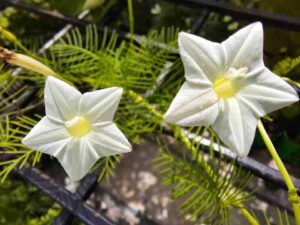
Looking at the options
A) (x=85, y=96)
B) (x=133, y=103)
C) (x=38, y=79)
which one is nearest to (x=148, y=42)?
(x=133, y=103)

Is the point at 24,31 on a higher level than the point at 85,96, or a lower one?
lower

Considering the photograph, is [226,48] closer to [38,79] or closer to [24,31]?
[38,79]

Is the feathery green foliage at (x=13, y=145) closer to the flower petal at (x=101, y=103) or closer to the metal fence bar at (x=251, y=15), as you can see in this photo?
the flower petal at (x=101, y=103)

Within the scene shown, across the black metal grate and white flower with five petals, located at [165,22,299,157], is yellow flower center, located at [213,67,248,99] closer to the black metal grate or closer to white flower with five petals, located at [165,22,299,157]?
white flower with five petals, located at [165,22,299,157]

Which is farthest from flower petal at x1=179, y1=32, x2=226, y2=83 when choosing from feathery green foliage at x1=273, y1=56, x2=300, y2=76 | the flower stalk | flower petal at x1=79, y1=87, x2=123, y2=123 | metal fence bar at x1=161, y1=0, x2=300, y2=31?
metal fence bar at x1=161, y1=0, x2=300, y2=31

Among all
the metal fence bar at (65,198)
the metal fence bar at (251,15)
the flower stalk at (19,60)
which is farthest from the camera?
the metal fence bar at (251,15)

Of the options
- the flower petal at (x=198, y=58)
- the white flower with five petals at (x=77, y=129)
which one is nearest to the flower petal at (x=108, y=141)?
the white flower with five petals at (x=77, y=129)
